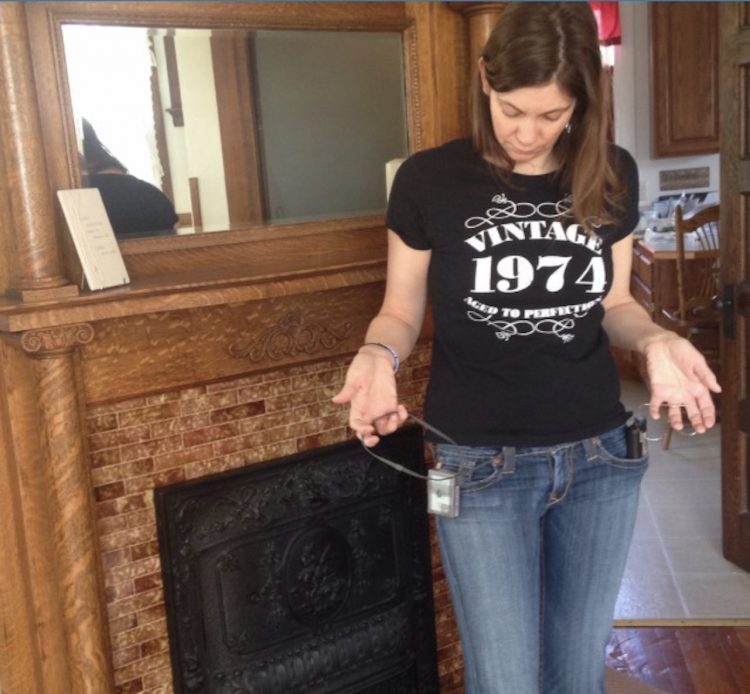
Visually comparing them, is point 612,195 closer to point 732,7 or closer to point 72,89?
point 72,89

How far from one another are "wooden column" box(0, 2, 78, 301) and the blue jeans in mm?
→ 661

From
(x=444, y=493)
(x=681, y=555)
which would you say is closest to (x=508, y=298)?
(x=444, y=493)

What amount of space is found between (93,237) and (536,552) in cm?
83

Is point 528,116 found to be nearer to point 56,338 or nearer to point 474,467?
point 474,467

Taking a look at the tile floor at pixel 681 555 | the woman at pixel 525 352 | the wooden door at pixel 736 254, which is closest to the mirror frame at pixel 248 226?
the woman at pixel 525 352

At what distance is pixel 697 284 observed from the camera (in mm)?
4801

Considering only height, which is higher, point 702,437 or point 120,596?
point 120,596

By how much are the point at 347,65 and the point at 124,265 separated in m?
0.61

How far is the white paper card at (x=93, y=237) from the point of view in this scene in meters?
1.54

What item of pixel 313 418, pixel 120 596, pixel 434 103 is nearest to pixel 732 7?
pixel 434 103

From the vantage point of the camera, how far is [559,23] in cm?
131

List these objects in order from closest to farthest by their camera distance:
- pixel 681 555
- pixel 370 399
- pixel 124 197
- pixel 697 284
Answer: pixel 370 399 → pixel 124 197 → pixel 681 555 → pixel 697 284

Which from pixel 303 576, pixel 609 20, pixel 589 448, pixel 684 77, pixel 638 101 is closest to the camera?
pixel 589 448

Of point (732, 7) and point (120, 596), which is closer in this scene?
point (120, 596)
